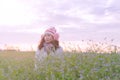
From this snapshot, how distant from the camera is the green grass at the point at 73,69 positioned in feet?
23.5

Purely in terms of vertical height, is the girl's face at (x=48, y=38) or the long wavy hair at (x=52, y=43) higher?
the girl's face at (x=48, y=38)

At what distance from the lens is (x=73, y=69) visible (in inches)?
297

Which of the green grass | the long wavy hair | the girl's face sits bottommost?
the green grass

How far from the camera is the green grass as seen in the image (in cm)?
716

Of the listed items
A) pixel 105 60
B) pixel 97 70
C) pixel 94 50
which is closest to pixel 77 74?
pixel 97 70

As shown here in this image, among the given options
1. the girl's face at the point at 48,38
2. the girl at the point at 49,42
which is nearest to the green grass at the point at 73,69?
the girl at the point at 49,42

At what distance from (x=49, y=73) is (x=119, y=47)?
249 centimetres

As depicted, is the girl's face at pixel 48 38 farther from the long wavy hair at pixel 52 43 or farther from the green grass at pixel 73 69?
the green grass at pixel 73 69

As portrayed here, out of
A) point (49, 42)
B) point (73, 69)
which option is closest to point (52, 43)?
point (49, 42)

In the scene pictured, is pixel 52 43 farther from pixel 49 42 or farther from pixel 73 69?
pixel 73 69

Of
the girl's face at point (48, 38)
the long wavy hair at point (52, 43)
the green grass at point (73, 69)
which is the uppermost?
the girl's face at point (48, 38)

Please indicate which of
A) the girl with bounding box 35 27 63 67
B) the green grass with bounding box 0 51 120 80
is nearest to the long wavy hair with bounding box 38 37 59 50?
the girl with bounding box 35 27 63 67

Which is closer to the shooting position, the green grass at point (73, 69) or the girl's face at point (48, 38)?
the green grass at point (73, 69)

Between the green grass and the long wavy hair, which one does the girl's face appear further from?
the green grass
